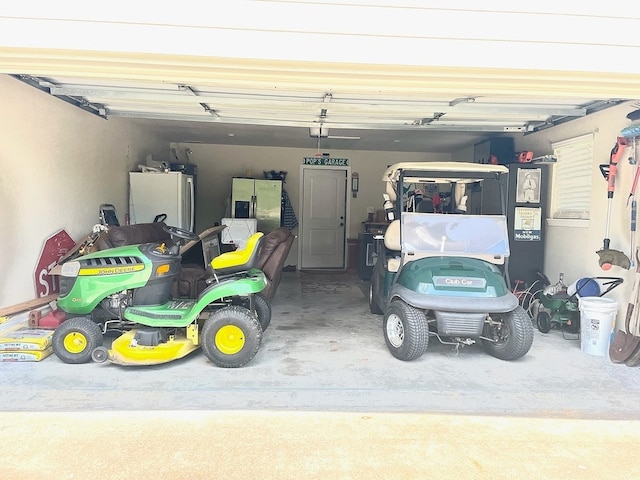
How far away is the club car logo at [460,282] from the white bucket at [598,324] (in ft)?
3.47

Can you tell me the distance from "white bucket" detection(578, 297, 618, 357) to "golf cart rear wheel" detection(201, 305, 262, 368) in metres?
2.85

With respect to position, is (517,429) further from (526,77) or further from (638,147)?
(638,147)

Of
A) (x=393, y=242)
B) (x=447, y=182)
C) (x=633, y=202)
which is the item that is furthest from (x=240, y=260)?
(x=633, y=202)

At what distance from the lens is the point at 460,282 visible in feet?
11.8

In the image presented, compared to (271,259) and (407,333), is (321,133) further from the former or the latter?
(407,333)

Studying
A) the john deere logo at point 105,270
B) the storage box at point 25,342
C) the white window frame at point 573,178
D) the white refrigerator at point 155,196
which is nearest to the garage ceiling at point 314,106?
the white window frame at point 573,178

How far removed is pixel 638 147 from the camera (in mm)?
3826

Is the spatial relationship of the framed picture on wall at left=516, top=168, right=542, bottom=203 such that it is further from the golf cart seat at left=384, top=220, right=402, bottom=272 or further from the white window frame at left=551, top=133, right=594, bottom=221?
the golf cart seat at left=384, top=220, right=402, bottom=272

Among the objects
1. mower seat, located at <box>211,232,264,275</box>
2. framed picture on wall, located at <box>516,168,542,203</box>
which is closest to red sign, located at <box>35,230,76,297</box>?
mower seat, located at <box>211,232,264,275</box>

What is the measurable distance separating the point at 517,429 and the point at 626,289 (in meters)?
2.32

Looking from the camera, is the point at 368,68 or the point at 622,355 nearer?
the point at 368,68

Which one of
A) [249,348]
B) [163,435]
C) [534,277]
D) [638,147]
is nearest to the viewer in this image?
[163,435]

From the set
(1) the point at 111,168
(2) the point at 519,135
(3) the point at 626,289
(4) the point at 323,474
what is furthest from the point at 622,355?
(1) the point at 111,168

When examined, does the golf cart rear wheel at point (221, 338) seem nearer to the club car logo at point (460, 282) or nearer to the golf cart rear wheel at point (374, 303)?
the club car logo at point (460, 282)
